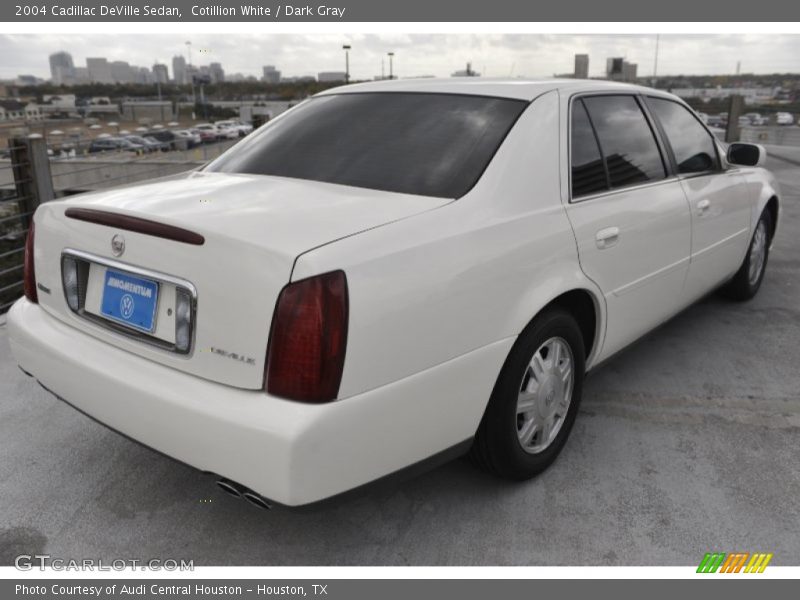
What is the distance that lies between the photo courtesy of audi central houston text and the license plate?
10 millimetres

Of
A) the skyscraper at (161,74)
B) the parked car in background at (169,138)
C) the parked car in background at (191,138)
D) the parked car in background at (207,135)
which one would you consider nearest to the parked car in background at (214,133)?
the parked car in background at (207,135)

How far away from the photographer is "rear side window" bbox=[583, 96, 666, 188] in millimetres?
3172

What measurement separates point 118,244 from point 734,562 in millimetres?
2308

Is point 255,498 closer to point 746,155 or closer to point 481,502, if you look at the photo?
point 481,502

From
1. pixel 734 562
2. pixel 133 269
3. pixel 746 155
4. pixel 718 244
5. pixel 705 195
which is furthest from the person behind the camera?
pixel 746 155

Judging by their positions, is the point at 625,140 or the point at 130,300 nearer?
the point at 130,300

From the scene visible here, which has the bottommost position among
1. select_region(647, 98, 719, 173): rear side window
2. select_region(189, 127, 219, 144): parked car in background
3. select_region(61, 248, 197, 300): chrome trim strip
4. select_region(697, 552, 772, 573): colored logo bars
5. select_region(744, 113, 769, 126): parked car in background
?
select_region(189, 127, 219, 144): parked car in background

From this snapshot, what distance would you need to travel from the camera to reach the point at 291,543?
248 cm

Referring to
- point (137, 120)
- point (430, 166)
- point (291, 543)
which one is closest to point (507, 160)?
point (430, 166)

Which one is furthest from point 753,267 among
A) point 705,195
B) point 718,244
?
point 705,195

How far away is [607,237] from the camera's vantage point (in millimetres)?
2965

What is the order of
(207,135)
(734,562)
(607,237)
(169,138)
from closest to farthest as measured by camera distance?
1. (734,562)
2. (607,237)
3. (169,138)
4. (207,135)

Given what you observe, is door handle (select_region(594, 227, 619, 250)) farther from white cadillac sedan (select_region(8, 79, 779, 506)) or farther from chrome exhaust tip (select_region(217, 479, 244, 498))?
chrome exhaust tip (select_region(217, 479, 244, 498))

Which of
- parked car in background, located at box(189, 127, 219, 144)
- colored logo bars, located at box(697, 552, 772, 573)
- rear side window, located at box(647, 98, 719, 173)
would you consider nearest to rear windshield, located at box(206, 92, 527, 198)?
rear side window, located at box(647, 98, 719, 173)
